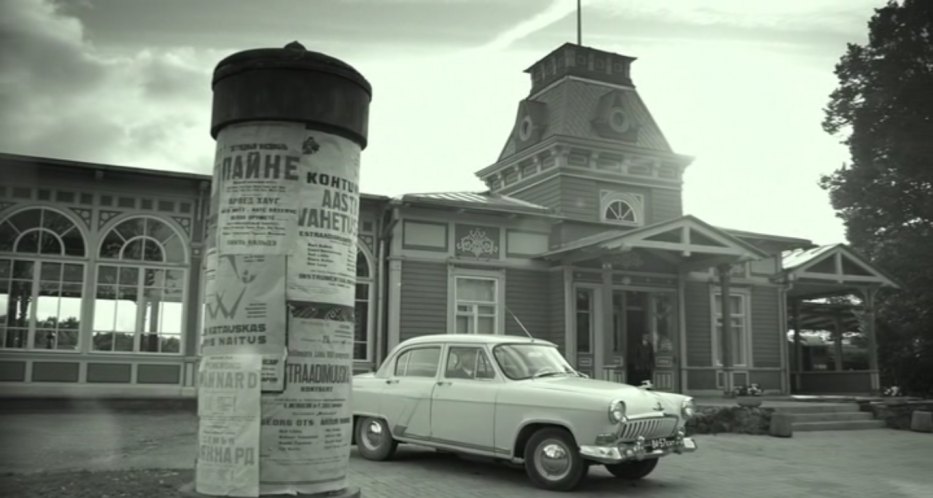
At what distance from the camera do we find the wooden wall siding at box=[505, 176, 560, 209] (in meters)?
20.9

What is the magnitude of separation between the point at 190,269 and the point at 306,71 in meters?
13.0

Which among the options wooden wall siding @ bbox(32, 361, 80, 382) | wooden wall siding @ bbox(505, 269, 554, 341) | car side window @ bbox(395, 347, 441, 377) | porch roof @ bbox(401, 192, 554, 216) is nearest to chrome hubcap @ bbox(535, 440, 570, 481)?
car side window @ bbox(395, 347, 441, 377)

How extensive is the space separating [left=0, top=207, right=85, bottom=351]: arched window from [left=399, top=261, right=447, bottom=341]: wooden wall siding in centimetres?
681

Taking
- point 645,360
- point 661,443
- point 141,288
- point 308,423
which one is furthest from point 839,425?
point 141,288

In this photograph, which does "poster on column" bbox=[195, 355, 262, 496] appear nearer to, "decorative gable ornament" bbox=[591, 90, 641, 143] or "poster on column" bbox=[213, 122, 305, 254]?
"poster on column" bbox=[213, 122, 305, 254]

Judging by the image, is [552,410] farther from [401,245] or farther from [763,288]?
[763,288]

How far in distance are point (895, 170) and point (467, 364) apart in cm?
2322

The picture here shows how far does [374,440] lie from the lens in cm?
995

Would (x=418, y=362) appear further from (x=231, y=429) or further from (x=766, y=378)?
(x=766, y=378)

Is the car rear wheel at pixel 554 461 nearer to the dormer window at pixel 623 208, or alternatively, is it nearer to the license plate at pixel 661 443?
the license plate at pixel 661 443

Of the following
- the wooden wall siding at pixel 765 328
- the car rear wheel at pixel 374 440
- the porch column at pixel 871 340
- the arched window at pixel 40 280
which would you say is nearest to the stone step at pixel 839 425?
the porch column at pixel 871 340

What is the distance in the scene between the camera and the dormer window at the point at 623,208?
21391 mm

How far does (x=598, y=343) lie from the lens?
64.7 feet

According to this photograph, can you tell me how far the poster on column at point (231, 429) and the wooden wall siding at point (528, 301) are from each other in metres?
14.6
